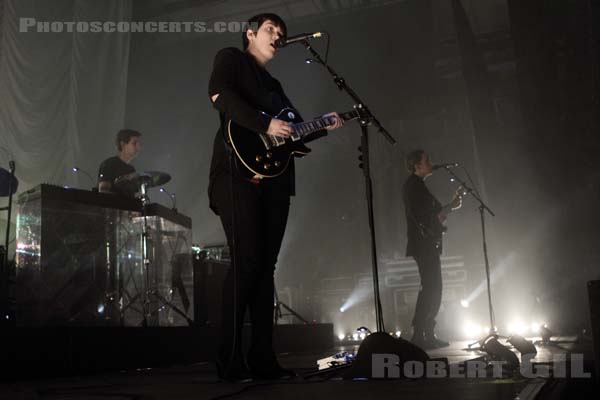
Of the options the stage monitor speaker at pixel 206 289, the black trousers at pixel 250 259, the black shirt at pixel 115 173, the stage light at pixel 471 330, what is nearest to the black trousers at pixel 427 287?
the stage monitor speaker at pixel 206 289

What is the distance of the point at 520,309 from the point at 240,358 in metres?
7.03

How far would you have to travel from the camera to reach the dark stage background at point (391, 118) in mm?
6691

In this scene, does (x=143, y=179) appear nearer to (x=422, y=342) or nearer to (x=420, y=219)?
(x=420, y=219)

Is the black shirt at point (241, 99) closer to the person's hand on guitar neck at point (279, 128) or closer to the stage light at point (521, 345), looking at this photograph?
the person's hand on guitar neck at point (279, 128)

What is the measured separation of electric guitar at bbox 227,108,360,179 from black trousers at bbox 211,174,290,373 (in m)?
0.08

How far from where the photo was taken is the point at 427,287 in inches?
203

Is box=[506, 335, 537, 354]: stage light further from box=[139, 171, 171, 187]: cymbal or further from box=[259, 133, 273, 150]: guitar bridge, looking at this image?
box=[139, 171, 171, 187]: cymbal

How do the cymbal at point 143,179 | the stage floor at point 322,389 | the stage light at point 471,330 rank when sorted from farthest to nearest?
the stage light at point 471,330, the cymbal at point 143,179, the stage floor at point 322,389

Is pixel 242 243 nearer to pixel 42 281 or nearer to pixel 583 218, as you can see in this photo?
pixel 42 281

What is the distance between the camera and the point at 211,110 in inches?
392

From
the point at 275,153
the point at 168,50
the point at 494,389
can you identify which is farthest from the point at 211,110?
the point at 494,389

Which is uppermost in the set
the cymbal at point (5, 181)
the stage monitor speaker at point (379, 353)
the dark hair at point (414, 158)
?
the dark hair at point (414, 158)

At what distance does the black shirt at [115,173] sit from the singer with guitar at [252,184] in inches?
128

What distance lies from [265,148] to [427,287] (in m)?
3.16
